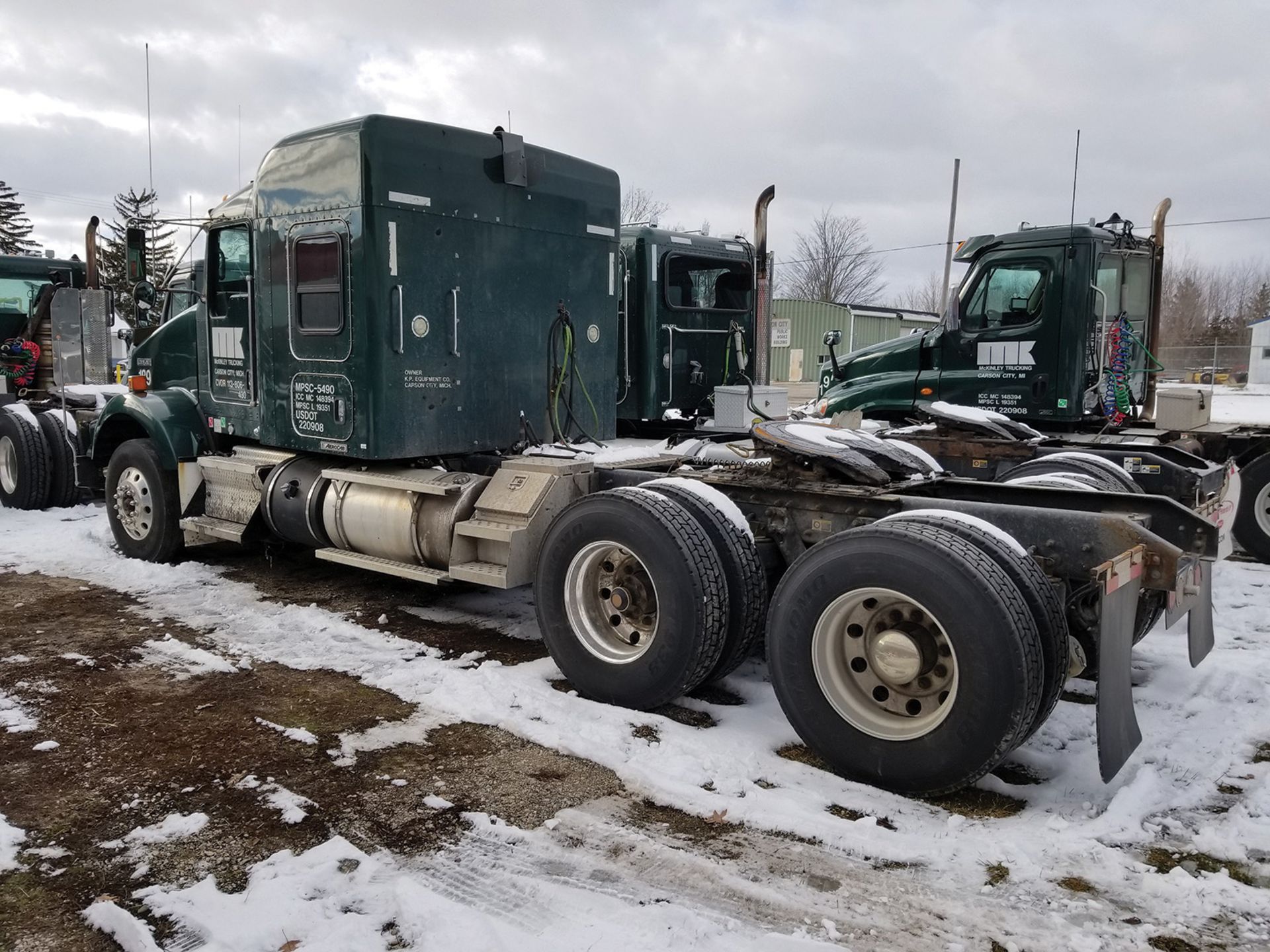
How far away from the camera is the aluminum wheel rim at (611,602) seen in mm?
4906

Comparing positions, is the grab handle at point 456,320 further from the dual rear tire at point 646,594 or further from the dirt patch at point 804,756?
the dirt patch at point 804,756

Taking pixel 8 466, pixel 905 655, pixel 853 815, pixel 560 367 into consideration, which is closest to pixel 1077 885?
pixel 853 815

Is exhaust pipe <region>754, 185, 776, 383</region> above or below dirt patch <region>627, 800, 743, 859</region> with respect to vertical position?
above

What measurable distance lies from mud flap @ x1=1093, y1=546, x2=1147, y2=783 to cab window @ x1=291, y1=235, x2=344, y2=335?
4.63 m

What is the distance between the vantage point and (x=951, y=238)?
2772 cm

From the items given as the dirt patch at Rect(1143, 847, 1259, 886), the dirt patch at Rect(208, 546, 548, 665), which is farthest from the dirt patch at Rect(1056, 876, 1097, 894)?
the dirt patch at Rect(208, 546, 548, 665)

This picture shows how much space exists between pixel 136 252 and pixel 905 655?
7.02 meters

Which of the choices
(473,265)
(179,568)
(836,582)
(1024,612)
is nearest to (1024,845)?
(1024,612)

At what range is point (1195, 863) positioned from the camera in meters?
3.34

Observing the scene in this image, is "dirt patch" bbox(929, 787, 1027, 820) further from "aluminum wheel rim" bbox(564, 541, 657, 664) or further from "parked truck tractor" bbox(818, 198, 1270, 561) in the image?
"parked truck tractor" bbox(818, 198, 1270, 561)

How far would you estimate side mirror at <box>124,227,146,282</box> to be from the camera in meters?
7.96

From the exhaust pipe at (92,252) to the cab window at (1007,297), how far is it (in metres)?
8.76

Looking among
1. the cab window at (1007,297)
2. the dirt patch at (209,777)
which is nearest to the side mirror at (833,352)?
the cab window at (1007,297)

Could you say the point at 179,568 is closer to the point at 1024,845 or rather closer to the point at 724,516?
the point at 724,516
